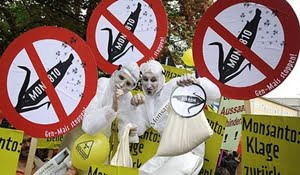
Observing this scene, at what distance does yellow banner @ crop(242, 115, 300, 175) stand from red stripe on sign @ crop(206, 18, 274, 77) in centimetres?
41

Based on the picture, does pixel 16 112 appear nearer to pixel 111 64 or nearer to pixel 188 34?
pixel 111 64

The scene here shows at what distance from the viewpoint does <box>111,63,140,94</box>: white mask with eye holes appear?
14.2ft

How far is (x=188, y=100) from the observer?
12.7ft

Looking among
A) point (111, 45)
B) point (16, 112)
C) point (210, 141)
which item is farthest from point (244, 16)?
point (16, 112)

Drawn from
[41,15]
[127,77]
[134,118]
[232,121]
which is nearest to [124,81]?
[127,77]

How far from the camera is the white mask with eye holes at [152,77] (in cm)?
432

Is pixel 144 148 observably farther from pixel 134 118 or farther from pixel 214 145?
pixel 214 145

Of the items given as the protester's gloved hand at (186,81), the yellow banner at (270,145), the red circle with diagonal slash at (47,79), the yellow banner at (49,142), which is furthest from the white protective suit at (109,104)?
the yellow banner at (49,142)

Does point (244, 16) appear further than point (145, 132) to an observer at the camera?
No

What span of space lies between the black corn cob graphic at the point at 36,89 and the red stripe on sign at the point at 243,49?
1.09 m

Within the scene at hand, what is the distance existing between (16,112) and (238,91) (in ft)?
5.30

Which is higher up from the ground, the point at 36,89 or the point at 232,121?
the point at 36,89

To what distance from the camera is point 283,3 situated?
3.96 metres

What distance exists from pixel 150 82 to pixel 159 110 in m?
0.22
